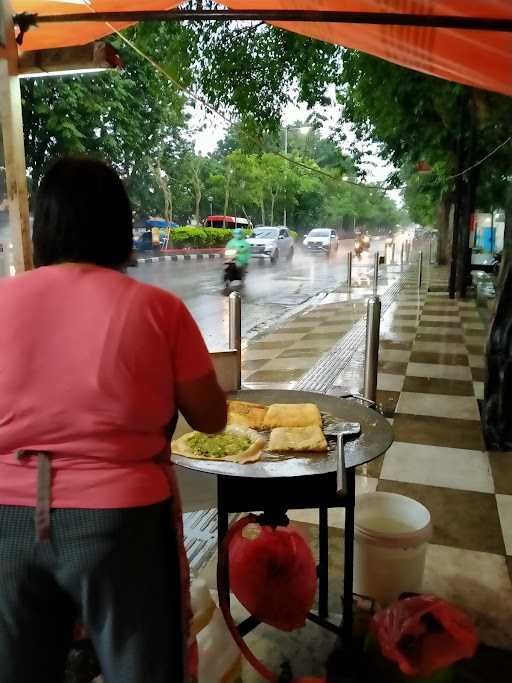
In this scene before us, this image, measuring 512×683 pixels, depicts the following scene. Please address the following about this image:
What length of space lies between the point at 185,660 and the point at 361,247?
30667 mm

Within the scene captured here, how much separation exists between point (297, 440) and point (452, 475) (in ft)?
7.36

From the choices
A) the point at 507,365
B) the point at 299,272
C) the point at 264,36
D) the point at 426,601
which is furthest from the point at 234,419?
the point at 299,272

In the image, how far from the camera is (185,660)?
A: 137cm

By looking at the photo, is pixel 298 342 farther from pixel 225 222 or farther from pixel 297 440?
pixel 225 222

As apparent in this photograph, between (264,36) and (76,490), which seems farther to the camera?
(264,36)

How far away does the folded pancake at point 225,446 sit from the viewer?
1.96 m

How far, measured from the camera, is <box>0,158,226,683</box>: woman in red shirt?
3.92 ft

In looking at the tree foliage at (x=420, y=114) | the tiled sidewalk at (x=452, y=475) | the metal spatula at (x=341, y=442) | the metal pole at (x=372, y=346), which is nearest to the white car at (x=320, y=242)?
the tree foliage at (x=420, y=114)

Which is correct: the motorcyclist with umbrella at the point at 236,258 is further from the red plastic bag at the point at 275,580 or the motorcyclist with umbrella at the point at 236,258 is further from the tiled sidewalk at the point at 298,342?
the red plastic bag at the point at 275,580

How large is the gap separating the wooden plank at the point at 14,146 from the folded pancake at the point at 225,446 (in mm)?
1825

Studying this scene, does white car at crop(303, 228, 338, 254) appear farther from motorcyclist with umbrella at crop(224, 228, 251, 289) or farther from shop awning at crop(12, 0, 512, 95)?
shop awning at crop(12, 0, 512, 95)

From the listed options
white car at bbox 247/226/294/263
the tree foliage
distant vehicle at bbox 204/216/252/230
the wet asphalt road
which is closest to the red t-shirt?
the wet asphalt road

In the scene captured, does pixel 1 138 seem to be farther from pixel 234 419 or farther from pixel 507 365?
pixel 507 365

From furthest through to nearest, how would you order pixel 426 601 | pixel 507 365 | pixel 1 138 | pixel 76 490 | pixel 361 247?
pixel 361 247
pixel 507 365
pixel 1 138
pixel 426 601
pixel 76 490
